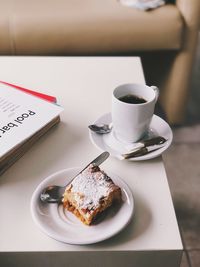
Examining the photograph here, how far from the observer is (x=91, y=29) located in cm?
Result: 139

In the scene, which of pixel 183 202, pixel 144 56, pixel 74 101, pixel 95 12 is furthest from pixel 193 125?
pixel 74 101

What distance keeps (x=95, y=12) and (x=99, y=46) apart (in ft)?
0.39

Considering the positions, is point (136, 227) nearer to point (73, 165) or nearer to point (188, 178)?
point (73, 165)

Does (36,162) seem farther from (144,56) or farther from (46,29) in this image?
(144,56)

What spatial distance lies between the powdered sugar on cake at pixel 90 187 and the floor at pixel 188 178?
54cm

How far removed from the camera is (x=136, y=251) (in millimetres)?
574

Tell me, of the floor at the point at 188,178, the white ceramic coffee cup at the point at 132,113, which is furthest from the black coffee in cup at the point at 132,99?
the floor at the point at 188,178

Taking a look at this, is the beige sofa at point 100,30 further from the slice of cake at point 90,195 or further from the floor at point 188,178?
the slice of cake at point 90,195

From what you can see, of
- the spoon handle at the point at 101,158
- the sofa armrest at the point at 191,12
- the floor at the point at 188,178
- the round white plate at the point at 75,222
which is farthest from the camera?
the sofa armrest at the point at 191,12

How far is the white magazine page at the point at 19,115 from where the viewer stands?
0.72 metres

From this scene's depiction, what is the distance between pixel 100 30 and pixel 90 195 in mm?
914

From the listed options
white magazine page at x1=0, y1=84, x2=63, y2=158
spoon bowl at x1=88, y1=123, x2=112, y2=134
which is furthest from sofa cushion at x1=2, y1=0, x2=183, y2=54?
spoon bowl at x1=88, y1=123, x2=112, y2=134

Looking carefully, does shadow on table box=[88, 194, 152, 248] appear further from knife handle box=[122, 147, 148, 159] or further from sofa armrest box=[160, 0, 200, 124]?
sofa armrest box=[160, 0, 200, 124]

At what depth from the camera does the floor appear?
3.63 ft
